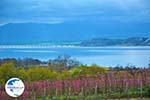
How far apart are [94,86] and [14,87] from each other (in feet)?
6.07

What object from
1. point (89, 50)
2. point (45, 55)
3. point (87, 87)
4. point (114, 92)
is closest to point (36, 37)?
point (45, 55)

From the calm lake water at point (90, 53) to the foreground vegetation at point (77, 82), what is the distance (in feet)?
0.64

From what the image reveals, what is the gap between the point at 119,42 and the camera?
714cm

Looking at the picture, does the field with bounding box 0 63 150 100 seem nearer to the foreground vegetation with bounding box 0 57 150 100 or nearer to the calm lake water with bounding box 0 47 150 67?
the foreground vegetation with bounding box 0 57 150 100

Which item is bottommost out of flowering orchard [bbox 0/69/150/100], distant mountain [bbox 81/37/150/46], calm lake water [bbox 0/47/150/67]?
flowering orchard [bbox 0/69/150/100]

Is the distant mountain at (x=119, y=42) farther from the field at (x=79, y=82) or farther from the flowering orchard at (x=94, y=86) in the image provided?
the flowering orchard at (x=94, y=86)

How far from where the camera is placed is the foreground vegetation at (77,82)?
707 centimetres

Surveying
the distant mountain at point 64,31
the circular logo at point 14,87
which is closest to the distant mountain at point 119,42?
the distant mountain at point 64,31

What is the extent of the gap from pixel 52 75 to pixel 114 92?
1536mm

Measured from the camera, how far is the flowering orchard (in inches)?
289

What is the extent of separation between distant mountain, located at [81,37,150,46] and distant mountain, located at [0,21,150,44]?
70mm

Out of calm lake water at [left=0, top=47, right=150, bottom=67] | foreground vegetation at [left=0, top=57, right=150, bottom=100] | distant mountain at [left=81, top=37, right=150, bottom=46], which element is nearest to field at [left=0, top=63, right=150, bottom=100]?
foreground vegetation at [left=0, top=57, right=150, bottom=100]

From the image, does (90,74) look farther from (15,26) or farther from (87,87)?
(15,26)

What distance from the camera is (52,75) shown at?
727 centimetres
